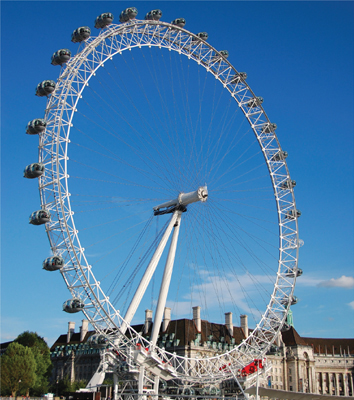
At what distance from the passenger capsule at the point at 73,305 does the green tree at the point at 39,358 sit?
5205 centimetres

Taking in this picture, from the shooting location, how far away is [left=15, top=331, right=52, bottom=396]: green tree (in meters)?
87.9

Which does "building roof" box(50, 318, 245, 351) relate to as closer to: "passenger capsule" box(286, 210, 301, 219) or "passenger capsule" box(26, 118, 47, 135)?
"passenger capsule" box(286, 210, 301, 219)

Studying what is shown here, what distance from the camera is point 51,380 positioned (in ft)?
401

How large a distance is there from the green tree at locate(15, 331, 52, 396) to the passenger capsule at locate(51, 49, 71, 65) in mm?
61031

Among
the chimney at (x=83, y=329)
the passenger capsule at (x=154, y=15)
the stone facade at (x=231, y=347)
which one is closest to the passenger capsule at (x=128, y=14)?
the passenger capsule at (x=154, y=15)

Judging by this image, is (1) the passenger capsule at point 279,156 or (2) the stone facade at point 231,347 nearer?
(1) the passenger capsule at point 279,156

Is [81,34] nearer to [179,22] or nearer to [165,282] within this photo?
[179,22]

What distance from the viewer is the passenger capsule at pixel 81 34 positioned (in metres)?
45.2

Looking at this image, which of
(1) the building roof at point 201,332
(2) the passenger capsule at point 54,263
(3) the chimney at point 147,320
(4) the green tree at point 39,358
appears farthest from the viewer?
(3) the chimney at point 147,320

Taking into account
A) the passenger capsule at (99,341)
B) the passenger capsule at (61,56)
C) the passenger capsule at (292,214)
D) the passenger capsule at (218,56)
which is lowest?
the passenger capsule at (99,341)

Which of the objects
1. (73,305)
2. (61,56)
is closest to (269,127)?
(61,56)

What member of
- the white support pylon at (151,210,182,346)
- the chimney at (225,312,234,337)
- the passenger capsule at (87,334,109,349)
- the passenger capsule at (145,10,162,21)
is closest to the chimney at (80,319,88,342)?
the chimney at (225,312,234,337)

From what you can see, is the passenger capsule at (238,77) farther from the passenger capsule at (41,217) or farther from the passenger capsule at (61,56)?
Result: the passenger capsule at (41,217)

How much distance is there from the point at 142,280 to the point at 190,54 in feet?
85.9
